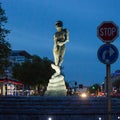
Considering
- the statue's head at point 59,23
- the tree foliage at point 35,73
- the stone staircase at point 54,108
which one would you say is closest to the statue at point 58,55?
the statue's head at point 59,23

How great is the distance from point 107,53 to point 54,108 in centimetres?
1613

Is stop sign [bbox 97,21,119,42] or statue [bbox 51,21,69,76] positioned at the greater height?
statue [bbox 51,21,69,76]

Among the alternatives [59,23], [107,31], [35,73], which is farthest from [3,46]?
[35,73]

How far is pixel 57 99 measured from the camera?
30.3 metres

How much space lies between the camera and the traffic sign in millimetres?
13383

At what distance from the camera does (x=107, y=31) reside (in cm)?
1342

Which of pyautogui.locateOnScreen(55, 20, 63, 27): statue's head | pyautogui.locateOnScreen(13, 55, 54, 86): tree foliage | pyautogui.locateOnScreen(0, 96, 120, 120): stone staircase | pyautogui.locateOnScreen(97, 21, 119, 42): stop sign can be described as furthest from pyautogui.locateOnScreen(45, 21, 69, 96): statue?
pyautogui.locateOnScreen(13, 55, 54, 86): tree foliage

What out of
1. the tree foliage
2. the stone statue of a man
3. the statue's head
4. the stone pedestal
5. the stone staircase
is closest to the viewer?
the stone staircase

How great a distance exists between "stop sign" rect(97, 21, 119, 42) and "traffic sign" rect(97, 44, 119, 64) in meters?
0.19

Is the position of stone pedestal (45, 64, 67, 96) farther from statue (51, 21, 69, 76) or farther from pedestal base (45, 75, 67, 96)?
statue (51, 21, 69, 76)

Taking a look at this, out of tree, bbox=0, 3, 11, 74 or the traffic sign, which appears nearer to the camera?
the traffic sign

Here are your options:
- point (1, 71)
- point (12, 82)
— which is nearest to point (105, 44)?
point (1, 71)

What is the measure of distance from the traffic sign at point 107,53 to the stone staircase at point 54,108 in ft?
45.5

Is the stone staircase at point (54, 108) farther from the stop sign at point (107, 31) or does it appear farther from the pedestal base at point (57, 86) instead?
the stop sign at point (107, 31)
